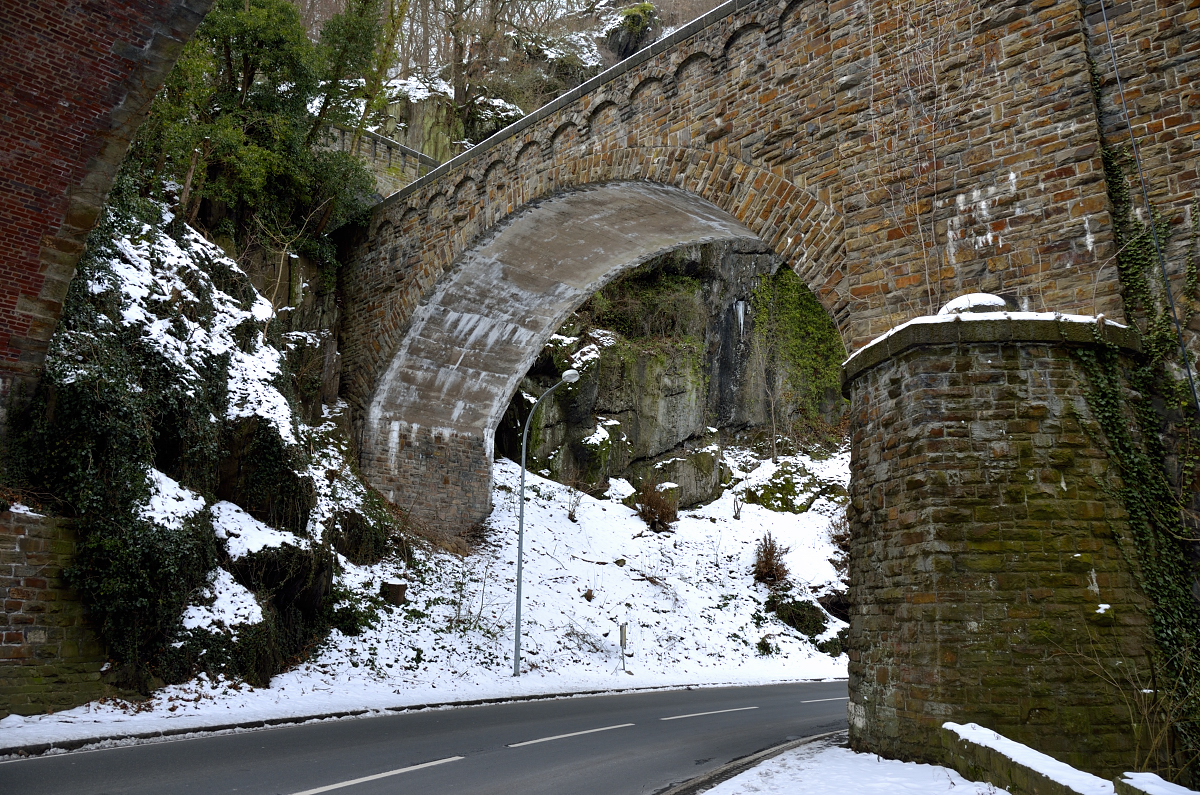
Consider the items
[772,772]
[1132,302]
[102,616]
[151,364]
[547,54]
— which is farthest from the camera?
[547,54]

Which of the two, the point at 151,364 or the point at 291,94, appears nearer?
the point at 151,364

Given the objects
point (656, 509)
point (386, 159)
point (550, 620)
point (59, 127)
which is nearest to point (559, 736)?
point (550, 620)

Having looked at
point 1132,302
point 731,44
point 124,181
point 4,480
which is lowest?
point 4,480

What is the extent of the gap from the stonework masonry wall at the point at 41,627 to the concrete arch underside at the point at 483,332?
772 centimetres

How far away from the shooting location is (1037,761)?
444 centimetres

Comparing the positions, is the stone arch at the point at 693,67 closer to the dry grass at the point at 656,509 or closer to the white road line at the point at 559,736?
the white road line at the point at 559,736

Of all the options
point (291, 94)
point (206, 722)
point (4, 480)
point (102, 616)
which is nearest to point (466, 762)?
point (206, 722)

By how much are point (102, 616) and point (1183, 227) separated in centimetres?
1131

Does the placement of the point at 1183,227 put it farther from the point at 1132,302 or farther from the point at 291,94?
the point at 291,94

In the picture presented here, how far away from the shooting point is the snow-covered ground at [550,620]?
9398 millimetres

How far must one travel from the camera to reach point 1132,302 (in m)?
7.20

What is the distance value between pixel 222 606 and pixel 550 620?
659 cm

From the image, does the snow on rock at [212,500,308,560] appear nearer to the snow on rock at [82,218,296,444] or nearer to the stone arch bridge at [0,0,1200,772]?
the snow on rock at [82,218,296,444]

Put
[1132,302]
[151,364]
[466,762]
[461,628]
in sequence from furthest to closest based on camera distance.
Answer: [461,628]
[151,364]
[1132,302]
[466,762]
